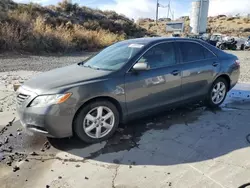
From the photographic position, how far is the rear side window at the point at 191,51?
5.12 metres

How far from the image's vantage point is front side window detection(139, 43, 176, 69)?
4.61 metres

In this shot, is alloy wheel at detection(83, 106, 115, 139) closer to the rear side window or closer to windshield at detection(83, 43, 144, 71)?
windshield at detection(83, 43, 144, 71)

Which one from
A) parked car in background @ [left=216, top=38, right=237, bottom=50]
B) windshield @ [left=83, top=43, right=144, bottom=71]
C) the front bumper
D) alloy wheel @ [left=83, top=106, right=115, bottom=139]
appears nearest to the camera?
the front bumper

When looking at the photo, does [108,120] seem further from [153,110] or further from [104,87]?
[153,110]

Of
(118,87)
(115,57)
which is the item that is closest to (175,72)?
(115,57)

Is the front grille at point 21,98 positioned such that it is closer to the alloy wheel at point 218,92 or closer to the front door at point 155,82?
the front door at point 155,82

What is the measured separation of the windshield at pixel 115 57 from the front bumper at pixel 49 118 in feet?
3.64

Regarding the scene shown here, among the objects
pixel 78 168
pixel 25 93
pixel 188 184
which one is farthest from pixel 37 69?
pixel 188 184

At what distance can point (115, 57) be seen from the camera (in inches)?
186

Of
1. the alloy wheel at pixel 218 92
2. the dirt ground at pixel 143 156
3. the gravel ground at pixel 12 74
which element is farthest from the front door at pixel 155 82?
the gravel ground at pixel 12 74

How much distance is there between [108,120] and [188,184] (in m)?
1.64

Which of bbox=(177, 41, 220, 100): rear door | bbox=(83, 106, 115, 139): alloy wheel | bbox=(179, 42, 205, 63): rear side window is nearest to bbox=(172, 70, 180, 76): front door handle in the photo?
bbox=(177, 41, 220, 100): rear door

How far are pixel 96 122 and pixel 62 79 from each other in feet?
2.79

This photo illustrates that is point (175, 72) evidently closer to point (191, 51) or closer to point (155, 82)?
point (155, 82)
